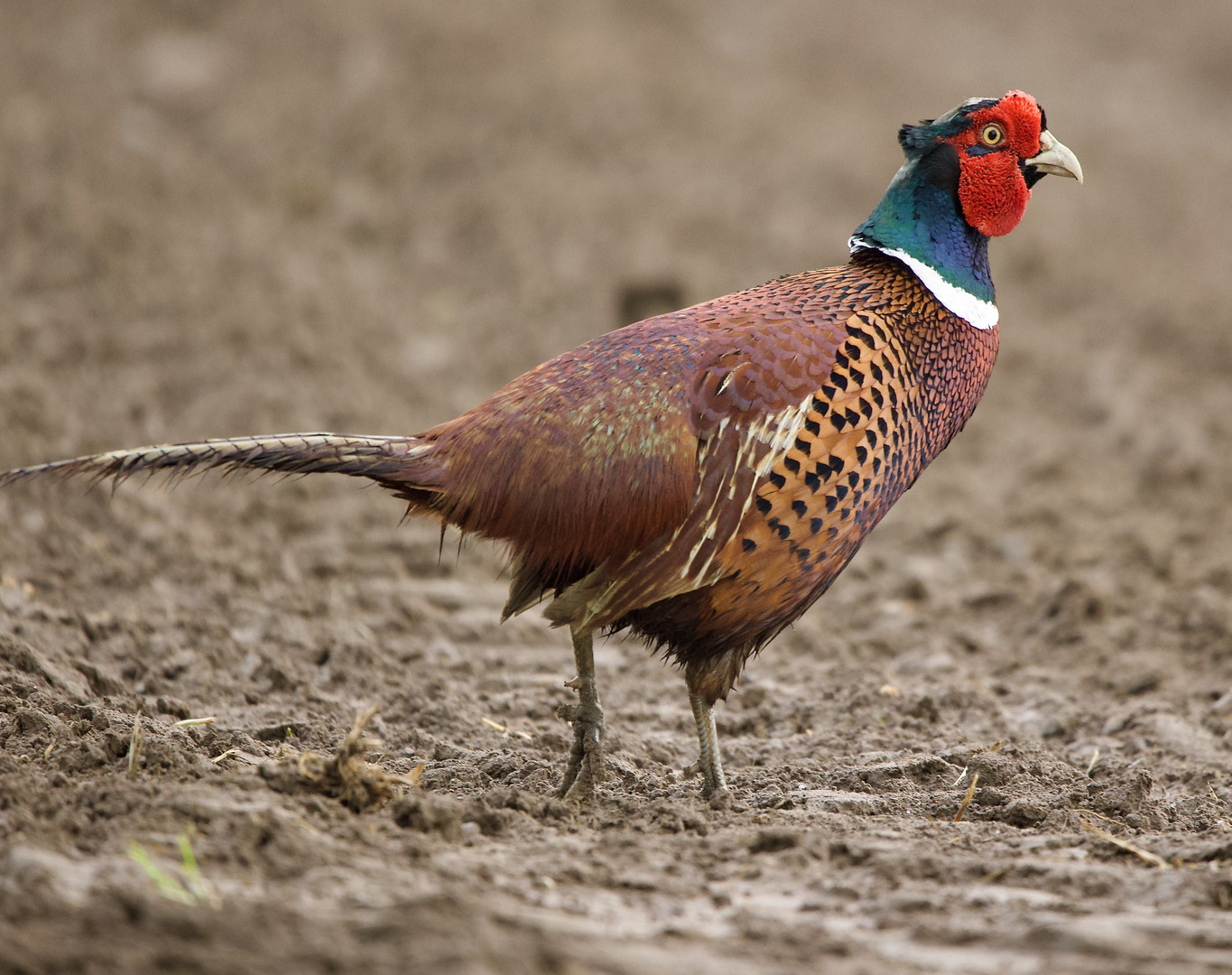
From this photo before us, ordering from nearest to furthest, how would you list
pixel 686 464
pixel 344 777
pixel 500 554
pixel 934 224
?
pixel 344 777
pixel 686 464
pixel 500 554
pixel 934 224

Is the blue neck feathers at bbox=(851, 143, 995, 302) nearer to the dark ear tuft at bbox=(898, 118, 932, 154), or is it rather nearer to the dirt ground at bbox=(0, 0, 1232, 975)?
the dark ear tuft at bbox=(898, 118, 932, 154)

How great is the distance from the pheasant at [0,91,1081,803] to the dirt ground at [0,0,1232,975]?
0.51m

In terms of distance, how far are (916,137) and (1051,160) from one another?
1.44ft

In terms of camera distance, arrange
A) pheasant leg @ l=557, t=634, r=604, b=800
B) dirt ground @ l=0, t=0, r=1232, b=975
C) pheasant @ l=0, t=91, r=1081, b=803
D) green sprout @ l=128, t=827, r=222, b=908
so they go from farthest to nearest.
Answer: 1. pheasant leg @ l=557, t=634, r=604, b=800
2. pheasant @ l=0, t=91, r=1081, b=803
3. dirt ground @ l=0, t=0, r=1232, b=975
4. green sprout @ l=128, t=827, r=222, b=908

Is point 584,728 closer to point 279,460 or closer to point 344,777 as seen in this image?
point 344,777

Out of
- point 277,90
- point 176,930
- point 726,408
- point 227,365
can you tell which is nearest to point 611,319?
point 227,365

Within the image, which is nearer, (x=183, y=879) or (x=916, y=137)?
(x=183, y=879)

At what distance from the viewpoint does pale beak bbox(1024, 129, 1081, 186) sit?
3863 millimetres

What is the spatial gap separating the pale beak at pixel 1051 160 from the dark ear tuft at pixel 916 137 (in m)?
0.34

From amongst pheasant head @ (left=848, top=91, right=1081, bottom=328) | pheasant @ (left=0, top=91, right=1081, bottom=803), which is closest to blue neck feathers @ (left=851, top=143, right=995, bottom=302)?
pheasant head @ (left=848, top=91, right=1081, bottom=328)

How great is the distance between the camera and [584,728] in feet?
11.3

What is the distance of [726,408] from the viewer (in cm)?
326

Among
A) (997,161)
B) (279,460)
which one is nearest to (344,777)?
(279,460)

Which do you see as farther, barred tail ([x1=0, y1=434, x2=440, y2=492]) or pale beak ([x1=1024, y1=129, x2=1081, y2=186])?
pale beak ([x1=1024, y1=129, x2=1081, y2=186])
